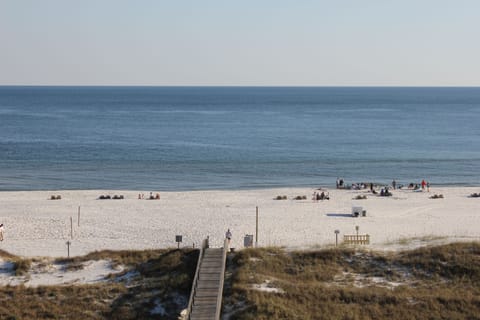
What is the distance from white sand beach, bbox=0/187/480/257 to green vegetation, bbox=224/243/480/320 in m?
2.04

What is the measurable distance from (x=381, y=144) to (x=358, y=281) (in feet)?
192

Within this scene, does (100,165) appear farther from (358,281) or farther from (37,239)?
(358,281)

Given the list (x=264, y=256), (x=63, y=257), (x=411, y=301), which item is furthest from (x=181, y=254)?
(x=411, y=301)

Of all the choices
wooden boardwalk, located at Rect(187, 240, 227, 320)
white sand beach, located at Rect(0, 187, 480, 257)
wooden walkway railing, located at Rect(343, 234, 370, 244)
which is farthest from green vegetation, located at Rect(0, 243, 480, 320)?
wooden walkway railing, located at Rect(343, 234, 370, 244)

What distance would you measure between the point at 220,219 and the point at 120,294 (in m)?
14.3

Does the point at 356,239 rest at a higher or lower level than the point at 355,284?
higher

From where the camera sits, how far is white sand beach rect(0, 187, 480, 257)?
98.0ft

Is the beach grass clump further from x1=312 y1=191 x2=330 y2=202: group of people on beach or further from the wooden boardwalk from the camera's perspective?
x1=312 y1=191 x2=330 y2=202: group of people on beach


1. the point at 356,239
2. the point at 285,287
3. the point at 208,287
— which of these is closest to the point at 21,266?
the point at 208,287

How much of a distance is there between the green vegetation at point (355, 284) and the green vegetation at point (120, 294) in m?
1.75

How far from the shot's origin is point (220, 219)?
35.8 m

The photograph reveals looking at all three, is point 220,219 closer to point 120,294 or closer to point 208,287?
point 120,294

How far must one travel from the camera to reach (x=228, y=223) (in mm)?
34656

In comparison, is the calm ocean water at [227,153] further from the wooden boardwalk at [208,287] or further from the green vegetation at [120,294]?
the wooden boardwalk at [208,287]
